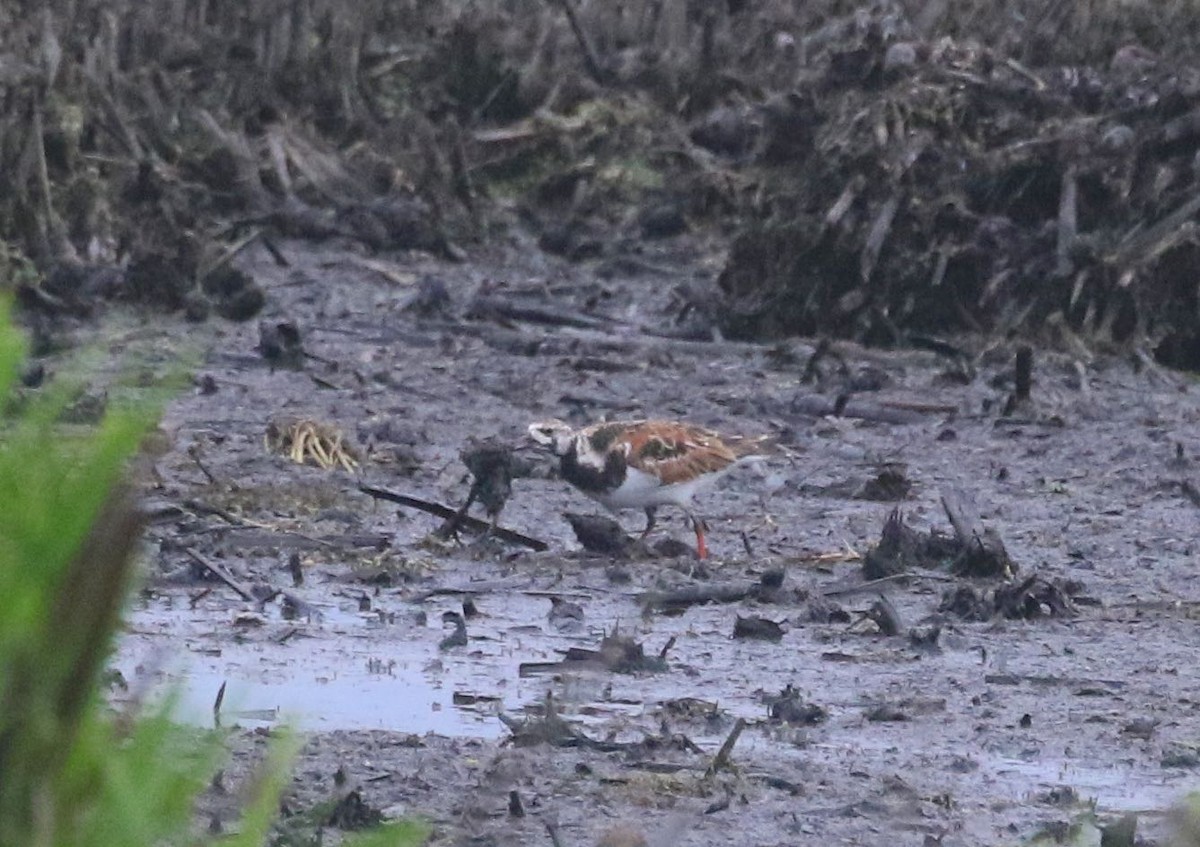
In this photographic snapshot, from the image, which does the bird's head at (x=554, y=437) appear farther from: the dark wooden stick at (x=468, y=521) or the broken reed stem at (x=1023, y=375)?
the broken reed stem at (x=1023, y=375)

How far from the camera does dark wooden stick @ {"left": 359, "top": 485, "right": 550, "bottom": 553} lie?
8.44 metres

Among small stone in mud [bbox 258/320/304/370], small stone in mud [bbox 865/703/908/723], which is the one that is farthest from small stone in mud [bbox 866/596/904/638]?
small stone in mud [bbox 258/320/304/370]

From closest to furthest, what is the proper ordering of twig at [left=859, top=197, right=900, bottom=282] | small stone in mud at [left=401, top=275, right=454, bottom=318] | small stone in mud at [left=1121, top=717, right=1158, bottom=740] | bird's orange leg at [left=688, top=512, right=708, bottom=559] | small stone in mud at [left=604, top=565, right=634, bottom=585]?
small stone in mud at [left=1121, top=717, right=1158, bottom=740] → small stone in mud at [left=604, top=565, right=634, bottom=585] → bird's orange leg at [left=688, top=512, right=708, bottom=559] → twig at [left=859, top=197, right=900, bottom=282] → small stone in mud at [left=401, top=275, right=454, bottom=318]

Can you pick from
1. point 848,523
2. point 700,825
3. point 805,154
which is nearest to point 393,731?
point 700,825

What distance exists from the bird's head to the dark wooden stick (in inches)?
18.4

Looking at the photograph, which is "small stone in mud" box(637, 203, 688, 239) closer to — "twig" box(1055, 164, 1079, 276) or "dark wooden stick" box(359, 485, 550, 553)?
"twig" box(1055, 164, 1079, 276)

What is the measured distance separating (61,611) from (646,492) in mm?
6915

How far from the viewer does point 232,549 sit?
827 cm

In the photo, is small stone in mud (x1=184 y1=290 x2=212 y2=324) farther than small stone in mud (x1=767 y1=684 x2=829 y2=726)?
Yes

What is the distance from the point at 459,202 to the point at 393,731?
9.87 meters

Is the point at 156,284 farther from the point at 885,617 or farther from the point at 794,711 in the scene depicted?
the point at 794,711

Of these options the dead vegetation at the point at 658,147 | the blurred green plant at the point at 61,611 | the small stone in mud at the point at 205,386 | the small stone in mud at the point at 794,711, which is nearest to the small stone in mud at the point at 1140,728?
the small stone in mud at the point at 794,711

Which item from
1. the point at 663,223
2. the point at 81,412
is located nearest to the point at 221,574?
the point at 81,412

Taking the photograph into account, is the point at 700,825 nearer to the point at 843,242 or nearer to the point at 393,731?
the point at 393,731
